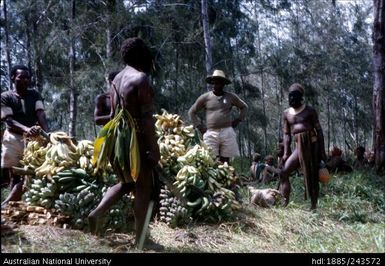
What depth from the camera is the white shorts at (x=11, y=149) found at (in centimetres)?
475

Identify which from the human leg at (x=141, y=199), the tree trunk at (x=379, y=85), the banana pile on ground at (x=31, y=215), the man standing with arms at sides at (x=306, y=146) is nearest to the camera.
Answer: the human leg at (x=141, y=199)

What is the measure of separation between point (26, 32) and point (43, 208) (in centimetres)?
1549

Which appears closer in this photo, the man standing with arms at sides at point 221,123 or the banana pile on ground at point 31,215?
the banana pile on ground at point 31,215

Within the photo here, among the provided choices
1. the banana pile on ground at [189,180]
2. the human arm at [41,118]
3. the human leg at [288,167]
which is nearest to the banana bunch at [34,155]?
the human arm at [41,118]

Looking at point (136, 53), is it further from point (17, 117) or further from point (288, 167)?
point (288, 167)

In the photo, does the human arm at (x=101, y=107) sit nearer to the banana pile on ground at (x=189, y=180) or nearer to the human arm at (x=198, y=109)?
the banana pile on ground at (x=189, y=180)

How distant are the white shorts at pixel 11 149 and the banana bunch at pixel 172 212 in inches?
63.5

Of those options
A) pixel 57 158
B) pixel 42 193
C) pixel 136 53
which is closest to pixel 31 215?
pixel 42 193

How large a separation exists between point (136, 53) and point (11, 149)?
1.94 meters

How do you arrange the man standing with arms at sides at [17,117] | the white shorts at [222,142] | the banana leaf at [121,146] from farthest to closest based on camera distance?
the white shorts at [222,142], the man standing with arms at sides at [17,117], the banana leaf at [121,146]

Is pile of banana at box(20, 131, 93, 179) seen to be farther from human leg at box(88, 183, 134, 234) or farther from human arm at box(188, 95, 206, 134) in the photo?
human arm at box(188, 95, 206, 134)

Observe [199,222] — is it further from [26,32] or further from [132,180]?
[26,32]

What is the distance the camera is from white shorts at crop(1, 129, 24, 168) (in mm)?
4754
